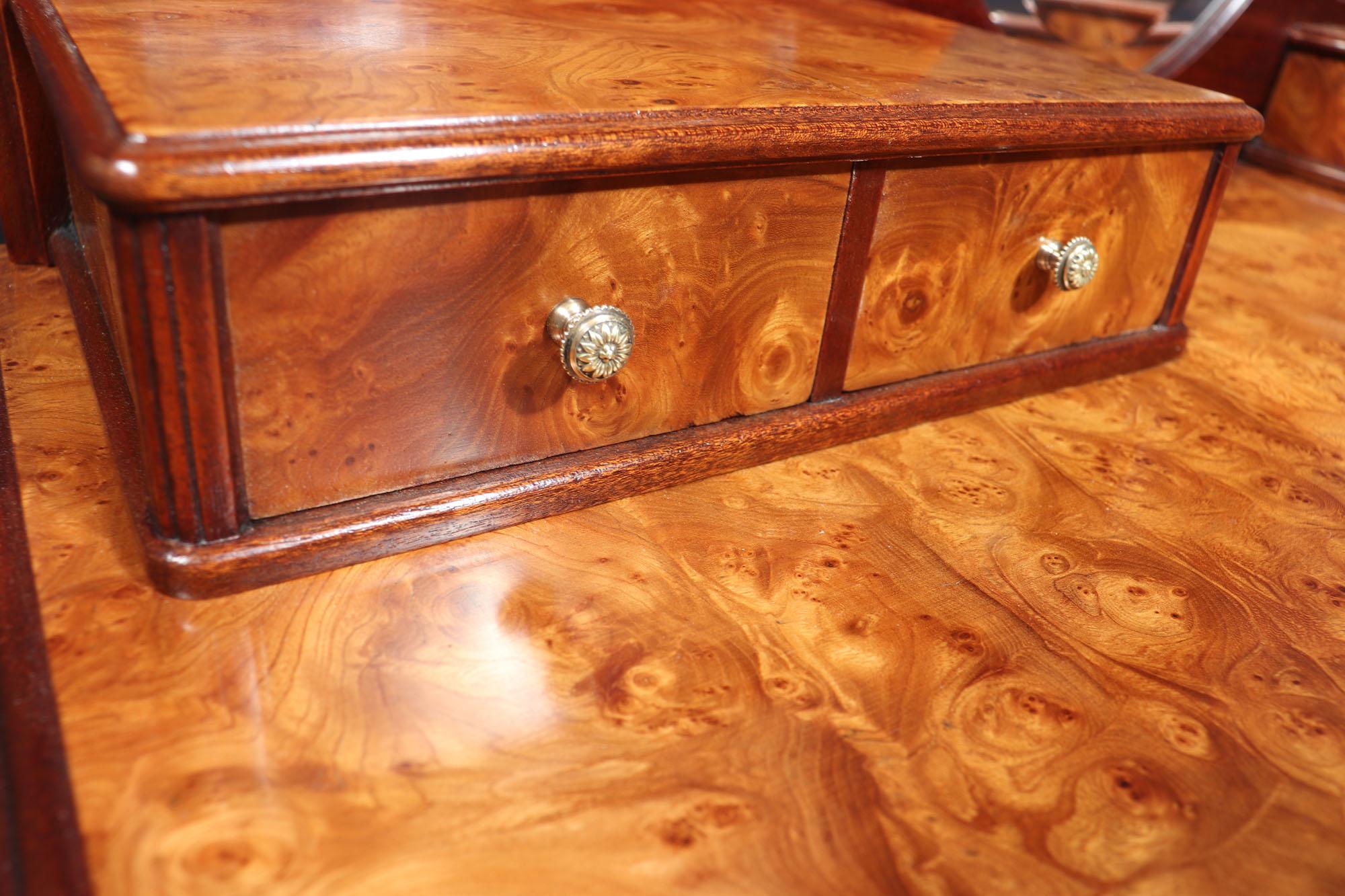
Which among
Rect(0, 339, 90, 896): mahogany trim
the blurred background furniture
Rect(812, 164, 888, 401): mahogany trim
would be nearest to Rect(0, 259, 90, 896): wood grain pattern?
Rect(0, 339, 90, 896): mahogany trim

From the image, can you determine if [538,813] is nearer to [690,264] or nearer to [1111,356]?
[690,264]

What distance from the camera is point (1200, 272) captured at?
4.23 ft

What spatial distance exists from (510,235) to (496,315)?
5 cm

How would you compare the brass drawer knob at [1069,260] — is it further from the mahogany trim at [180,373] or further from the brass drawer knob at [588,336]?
the mahogany trim at [180,373]

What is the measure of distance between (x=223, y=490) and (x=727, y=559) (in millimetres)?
299

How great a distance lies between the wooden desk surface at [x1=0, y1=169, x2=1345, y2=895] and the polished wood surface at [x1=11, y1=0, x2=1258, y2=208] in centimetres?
Answer: 23

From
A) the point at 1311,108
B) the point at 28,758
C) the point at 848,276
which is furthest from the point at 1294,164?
the point at 28,758

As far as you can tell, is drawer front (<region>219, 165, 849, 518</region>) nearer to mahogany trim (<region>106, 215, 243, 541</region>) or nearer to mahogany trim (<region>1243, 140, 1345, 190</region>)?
mahogany trim (<region>106, 215, 243, 541</region>)

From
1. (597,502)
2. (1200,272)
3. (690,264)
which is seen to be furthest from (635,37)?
(1200,272)

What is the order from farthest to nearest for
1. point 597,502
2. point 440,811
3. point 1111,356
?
point 1111,356 < point 597,502 < point 440,811

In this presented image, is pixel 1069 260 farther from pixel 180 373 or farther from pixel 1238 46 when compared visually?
pixel 1238 46

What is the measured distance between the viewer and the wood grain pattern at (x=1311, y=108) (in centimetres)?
164

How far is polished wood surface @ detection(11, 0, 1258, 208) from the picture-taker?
1.73 ft

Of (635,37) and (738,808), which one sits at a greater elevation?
(635,37)
